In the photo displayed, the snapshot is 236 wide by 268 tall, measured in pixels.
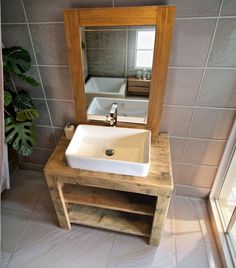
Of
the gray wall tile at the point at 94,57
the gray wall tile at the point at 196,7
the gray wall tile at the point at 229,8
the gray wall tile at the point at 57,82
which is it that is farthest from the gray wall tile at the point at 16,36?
the gray wall tile at the point at 229,8

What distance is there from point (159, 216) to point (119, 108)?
2.50 feet

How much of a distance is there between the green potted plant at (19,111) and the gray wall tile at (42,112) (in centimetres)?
6

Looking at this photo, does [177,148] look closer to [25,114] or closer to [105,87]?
[105,87]

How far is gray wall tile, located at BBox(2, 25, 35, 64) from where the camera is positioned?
3.79ft

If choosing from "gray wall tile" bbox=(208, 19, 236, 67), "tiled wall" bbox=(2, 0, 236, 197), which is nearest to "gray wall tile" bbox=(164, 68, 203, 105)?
"tiled wall" bbox=(2, 0, 236, 197)

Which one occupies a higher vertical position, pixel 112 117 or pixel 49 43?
pixel 49 43

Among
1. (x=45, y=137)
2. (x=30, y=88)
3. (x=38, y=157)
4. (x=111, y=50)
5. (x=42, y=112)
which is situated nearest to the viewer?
(x=111, y=50)

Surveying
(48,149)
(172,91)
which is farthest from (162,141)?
(48,149)

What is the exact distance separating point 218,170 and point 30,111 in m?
1.49

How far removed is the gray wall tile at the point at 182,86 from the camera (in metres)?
1.12

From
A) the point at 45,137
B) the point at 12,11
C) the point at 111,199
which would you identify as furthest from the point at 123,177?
the point at 12,11

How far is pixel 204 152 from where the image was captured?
1428mm

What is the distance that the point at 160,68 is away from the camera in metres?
1.10

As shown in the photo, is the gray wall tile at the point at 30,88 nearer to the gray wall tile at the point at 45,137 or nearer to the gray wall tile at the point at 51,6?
the gray wall tile at the point at 45,137
